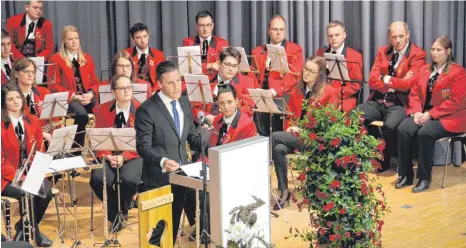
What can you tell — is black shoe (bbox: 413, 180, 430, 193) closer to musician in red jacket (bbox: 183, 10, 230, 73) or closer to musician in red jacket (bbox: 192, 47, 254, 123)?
musician in red jacket (bbox: 192, 47, 254, 123)

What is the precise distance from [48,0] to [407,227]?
524 cm

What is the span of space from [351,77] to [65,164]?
10.7 feet

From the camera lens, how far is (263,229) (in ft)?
16.2

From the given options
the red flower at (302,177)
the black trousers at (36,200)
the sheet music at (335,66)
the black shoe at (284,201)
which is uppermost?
the sheet music at (335,66)

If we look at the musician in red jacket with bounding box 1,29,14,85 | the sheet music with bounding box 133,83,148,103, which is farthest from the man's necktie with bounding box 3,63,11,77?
the sheet music with bounding box 133,83,148,103

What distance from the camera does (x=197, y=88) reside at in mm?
7746

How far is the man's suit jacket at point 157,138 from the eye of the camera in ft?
19.0

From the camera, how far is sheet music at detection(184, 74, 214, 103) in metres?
7.68

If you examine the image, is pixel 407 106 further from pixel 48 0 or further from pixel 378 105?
pixel 48 0

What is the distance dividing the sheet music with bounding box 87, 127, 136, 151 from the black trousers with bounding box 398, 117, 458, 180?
2.65m

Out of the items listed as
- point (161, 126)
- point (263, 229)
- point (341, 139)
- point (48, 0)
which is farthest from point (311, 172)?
point (48, 0)

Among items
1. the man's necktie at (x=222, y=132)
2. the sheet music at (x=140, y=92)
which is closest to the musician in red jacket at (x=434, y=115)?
the man's necktie at (x=222, y=132)

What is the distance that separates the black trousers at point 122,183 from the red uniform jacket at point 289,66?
197 centimetres

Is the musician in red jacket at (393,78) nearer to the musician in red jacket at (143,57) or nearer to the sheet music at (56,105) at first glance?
the musician in red jacket at (143,57)
